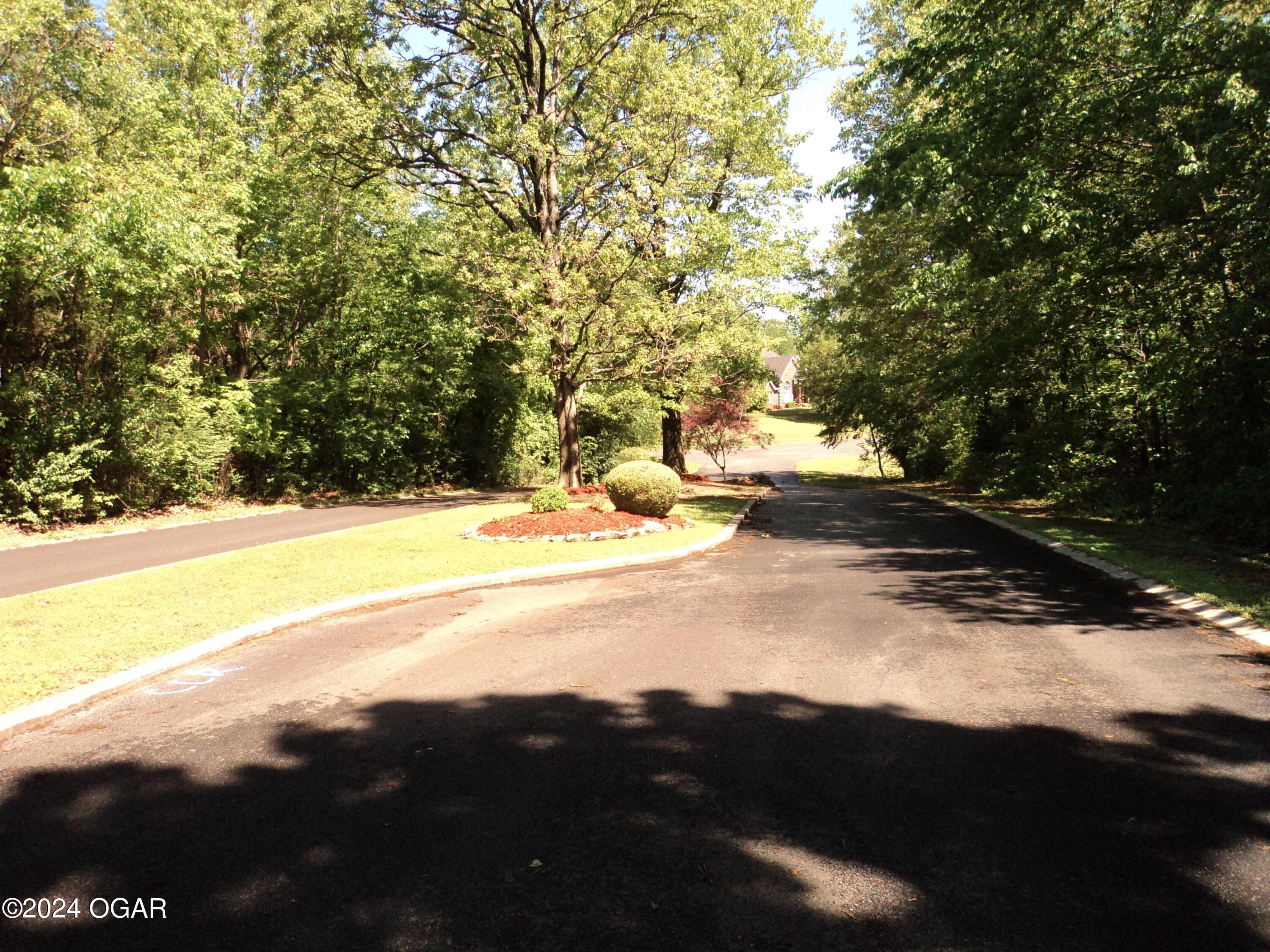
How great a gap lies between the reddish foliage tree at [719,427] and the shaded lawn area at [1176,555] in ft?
52.1

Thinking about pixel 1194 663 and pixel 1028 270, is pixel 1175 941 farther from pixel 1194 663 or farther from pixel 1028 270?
pixel 1028 270

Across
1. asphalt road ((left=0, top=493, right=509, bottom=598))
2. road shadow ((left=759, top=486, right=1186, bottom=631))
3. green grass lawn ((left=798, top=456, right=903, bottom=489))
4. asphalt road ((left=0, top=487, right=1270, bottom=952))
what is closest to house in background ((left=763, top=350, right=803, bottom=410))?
green grass lawn ((left=798, top=456, right=903, bottom=489))

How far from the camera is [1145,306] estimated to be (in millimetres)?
14375

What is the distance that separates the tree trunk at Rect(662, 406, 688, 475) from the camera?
30703 mm

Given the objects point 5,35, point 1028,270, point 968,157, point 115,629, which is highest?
point 5,35

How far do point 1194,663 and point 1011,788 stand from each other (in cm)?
335

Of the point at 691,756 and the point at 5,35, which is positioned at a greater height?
the point at 5,35

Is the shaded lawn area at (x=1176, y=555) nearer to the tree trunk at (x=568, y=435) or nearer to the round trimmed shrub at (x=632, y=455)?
the tree trunk at (x=568, y=435)

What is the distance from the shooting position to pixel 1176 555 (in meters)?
11.1

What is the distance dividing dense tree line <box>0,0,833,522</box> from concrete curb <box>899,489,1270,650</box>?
9.71 m

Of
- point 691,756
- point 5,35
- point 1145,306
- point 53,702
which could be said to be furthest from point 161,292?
point 1145,306

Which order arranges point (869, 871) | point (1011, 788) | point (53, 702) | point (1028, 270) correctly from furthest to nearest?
point (1028, 270) → point (53, 702) → point (1011, 788) → point (869, 871)

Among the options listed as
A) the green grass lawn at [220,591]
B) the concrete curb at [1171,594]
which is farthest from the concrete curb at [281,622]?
the concrete curb at [1171,594]

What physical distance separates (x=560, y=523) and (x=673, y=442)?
55.2 feet
